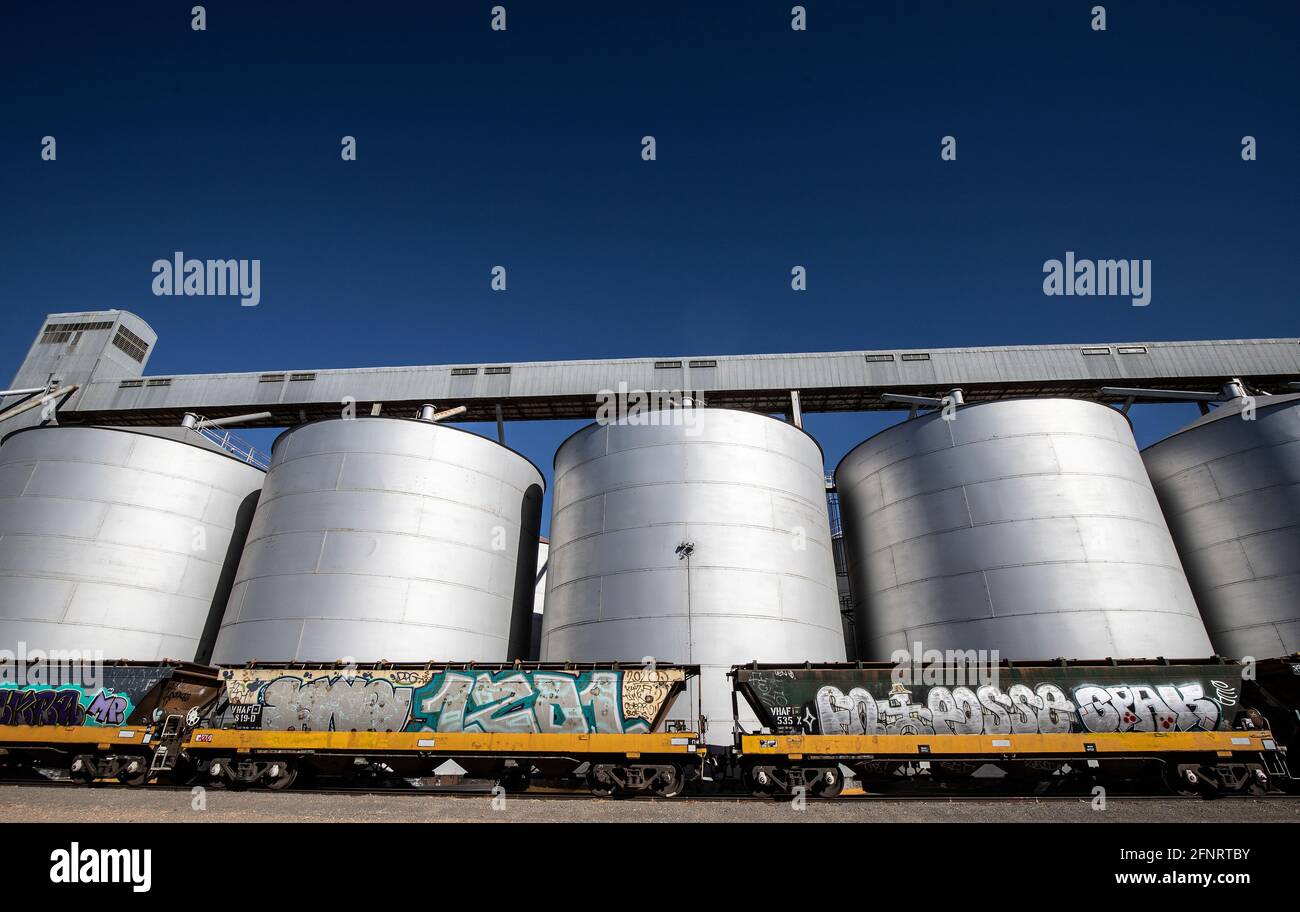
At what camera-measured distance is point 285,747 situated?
1833 cm

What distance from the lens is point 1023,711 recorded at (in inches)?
704

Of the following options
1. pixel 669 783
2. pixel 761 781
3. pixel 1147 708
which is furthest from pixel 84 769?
pixel 1147 708

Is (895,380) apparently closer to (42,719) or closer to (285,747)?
(285,747)

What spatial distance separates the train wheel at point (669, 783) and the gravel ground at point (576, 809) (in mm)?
929

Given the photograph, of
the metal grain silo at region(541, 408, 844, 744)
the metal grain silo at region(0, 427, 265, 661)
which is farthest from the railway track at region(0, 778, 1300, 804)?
the metal grain silo at region(0, 427, 265, 661)

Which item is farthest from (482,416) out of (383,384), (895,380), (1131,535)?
(1131,535)

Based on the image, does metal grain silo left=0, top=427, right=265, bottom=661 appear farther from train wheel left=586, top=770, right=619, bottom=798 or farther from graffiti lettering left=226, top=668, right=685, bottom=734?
train wheel left=586, top=770, right=619, bottom=798

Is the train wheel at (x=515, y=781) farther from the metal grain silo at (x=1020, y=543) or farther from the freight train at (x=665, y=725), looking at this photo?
the metal grain silo at (x=1020, y=543)

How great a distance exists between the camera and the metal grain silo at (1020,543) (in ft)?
77.7

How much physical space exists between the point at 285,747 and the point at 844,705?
1571 cm

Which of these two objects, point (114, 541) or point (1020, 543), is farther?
point (114, 541)

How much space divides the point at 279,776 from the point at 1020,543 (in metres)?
26.3

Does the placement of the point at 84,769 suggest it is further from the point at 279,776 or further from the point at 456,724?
the point at 456,724

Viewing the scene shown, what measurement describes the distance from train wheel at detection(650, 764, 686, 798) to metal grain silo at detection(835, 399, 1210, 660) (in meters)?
13.1
